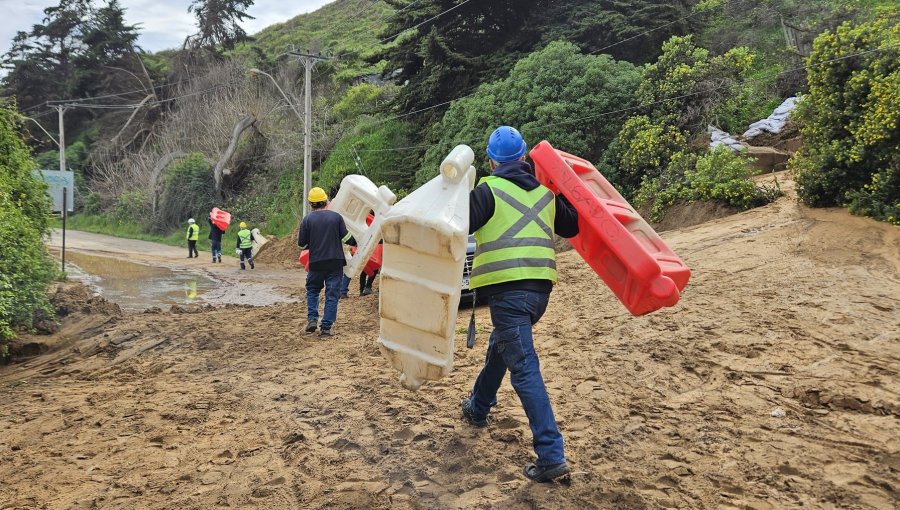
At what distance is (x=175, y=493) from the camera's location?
386 centimetres

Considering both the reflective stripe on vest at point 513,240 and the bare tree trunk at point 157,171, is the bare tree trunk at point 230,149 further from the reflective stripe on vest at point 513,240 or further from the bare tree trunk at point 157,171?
the reflective stripe on vest at point 513,240

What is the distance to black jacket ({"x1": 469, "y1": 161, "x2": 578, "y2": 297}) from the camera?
3.77 m

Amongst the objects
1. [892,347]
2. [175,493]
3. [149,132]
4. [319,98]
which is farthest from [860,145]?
[149,132]

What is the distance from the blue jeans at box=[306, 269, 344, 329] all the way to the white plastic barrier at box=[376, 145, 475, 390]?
4408mm

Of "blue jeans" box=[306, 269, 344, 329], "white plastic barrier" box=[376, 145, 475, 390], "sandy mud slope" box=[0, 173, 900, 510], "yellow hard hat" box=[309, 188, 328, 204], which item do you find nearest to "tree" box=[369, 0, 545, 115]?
"yellow hard hat" box=[309, 188, 328, 204]

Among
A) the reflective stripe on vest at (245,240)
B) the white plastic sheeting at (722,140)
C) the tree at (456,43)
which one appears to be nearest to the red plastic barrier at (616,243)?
the white plastic sheeting at (722,140)

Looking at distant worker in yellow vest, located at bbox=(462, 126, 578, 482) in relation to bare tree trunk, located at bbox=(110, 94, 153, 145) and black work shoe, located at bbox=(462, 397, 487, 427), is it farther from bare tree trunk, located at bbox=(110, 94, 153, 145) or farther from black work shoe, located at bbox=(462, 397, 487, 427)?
bare tree trunk, located at bbox=(110, 94, 153, 145)

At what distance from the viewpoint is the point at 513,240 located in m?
3.79

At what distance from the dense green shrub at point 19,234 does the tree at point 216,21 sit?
42687mm

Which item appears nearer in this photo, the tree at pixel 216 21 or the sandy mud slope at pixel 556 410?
the sandy mud slope at pixel 556 410

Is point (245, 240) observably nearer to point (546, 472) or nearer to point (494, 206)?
point (494, 206)

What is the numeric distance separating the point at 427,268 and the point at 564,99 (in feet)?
45.5

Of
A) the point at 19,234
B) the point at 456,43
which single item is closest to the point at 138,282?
the point at 19,234

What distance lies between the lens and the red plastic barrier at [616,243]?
149 inches
